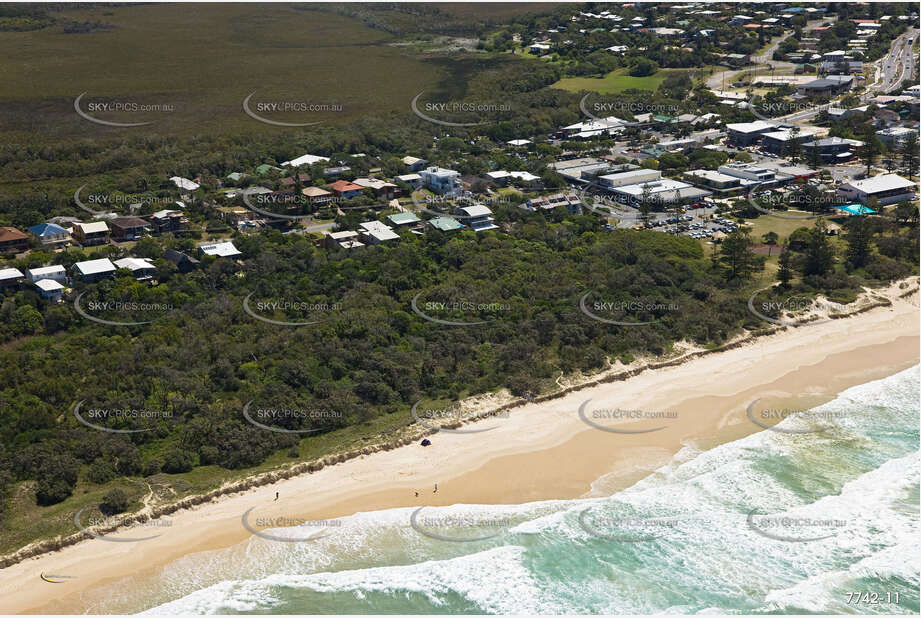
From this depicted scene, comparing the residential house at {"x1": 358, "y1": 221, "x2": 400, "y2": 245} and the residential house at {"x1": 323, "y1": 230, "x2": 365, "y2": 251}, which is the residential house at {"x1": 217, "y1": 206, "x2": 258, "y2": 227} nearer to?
the residential house at {"x1": 323, "y1": 230, "x2": 365, "y2": 251}

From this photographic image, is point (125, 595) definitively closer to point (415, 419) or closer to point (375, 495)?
point (375, 495)

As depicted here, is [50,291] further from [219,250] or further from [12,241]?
[219,250]

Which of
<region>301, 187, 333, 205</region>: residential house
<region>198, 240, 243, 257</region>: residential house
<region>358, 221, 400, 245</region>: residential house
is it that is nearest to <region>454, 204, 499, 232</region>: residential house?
<region>358, 221, 400, 245</region>: residential house

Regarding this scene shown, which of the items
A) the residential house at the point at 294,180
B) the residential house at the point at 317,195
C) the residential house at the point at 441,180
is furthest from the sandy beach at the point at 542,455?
the residential house at the point at 294,180

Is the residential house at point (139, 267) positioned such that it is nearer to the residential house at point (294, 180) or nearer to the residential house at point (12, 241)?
the residential house at point (12, 241)

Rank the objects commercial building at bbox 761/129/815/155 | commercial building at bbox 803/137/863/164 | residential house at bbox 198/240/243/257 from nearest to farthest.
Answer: residential house at bbox 198/240/243/257, commercial building at bbox 803/137/863/164, commercial building at bbox 761/129/815/155

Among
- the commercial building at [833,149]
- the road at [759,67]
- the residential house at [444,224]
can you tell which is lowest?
the residential house at [444,224]

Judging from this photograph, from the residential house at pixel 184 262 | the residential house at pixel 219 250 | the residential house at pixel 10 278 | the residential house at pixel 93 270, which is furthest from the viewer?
the residential house at pixel 219 250
